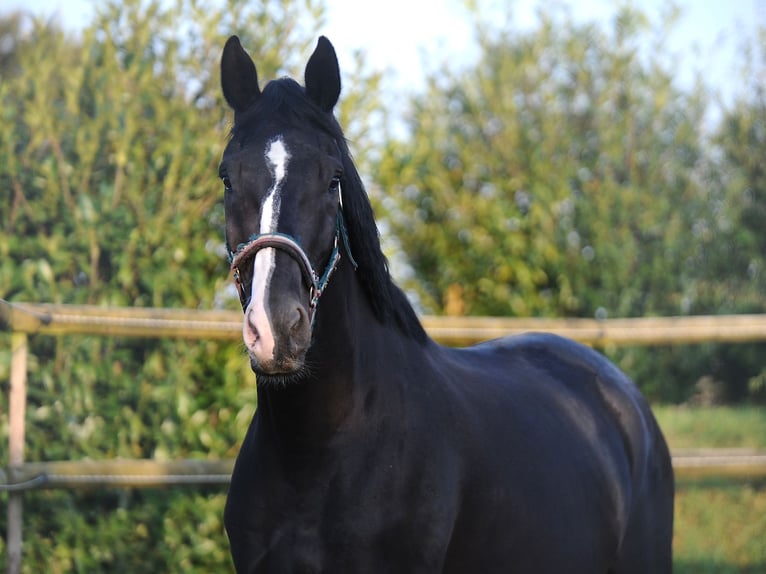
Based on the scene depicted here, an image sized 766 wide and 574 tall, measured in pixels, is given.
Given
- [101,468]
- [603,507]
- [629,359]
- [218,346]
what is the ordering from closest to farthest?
1. [603,507]
2. [101,468]
3. [218,346]
4. [629,359]

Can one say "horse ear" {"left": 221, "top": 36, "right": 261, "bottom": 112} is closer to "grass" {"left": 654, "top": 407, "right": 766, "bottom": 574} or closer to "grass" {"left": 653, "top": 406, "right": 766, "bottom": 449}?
"grass" {"left": 654, "top": 407, "right": 766, "bottom": 574}

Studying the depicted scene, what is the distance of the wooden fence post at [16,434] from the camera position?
3.81 meters

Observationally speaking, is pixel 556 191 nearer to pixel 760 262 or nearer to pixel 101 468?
pixel 760 262

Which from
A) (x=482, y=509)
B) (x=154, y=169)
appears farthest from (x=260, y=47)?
(x=482, y=509)

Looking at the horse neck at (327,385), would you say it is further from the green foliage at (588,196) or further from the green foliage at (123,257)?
the green foliage at (588,196)

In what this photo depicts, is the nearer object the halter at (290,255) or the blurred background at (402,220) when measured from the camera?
the halter at (290,255)

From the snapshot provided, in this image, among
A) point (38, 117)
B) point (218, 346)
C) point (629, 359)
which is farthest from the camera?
point (629, 359)

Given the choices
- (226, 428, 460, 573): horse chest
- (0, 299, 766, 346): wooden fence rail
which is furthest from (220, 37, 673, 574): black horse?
(0, 299, 766, 346): wooden fence rail

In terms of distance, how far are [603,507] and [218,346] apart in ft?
6.87

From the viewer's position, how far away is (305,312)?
2049 mm

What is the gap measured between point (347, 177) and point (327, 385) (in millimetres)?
517

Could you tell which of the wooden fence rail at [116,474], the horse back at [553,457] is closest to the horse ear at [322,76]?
the horse back at [553,457]

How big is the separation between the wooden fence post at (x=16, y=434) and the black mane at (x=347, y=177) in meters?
1.90

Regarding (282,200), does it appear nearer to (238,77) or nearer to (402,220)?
(238,77)
